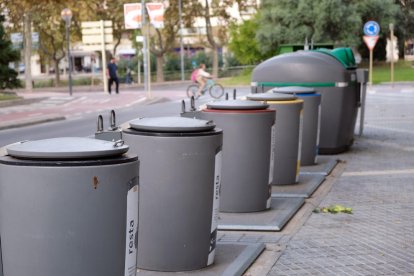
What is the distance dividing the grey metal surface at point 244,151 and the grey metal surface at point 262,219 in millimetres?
165

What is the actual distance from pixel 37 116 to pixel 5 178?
72.3 feet

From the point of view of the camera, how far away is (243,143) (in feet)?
25.7

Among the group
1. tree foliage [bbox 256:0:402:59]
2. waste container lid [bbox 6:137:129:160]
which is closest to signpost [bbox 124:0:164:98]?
tree foliage [bbox 256:0:402:59]

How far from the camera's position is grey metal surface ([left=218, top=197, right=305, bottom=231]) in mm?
7621

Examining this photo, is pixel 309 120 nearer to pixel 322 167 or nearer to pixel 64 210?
pixel 322 167

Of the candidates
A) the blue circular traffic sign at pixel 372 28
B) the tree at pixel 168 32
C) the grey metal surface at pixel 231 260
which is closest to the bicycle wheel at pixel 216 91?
the blue circular traffic sign at pixel 372 28

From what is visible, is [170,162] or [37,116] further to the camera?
[37,116]

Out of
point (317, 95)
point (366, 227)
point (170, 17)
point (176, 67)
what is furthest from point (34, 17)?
point (366, 227)

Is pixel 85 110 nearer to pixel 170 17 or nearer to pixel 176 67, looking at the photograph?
pixel 170 17

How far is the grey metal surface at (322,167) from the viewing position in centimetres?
1138

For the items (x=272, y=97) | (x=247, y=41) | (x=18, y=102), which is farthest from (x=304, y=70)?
(x=247, y=41)

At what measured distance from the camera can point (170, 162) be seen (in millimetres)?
5770

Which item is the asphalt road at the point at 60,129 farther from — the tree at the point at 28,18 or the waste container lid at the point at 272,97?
the tree at the point at 28,18

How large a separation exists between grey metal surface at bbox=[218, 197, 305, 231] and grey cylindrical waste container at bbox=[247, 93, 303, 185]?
1.18m
